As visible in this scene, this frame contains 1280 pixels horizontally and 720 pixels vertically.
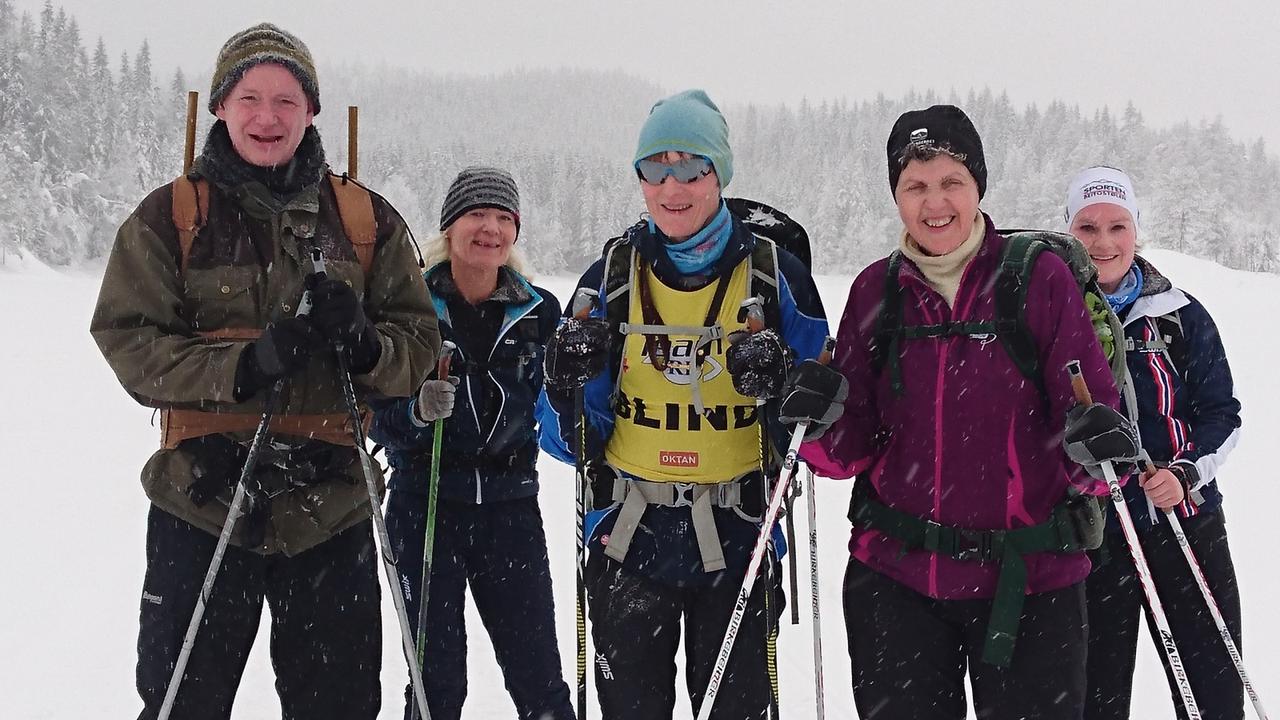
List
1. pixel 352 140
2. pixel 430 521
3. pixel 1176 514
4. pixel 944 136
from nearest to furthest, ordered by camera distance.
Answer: pixel 944 136 < pixel 352 140 < pixel 1176 514 < pixel 430 521

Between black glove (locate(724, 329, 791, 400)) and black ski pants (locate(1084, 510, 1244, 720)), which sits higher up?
black glove (locate(724, 329, 791, 400))

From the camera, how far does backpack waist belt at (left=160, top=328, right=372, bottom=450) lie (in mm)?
2701

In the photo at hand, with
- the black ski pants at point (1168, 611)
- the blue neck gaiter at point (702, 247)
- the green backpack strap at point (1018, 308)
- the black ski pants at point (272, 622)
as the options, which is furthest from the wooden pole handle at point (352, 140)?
the black ski pants at point (1168, 611)

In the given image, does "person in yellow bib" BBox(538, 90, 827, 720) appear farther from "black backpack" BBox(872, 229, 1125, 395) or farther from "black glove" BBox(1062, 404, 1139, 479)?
"black glove" BBox(1062, 404, 1139, 479)

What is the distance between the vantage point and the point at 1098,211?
359 cm

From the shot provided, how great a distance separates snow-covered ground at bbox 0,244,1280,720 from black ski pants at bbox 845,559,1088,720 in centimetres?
228

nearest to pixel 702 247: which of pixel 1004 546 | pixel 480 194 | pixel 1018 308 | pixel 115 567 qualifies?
pixel 1018 308

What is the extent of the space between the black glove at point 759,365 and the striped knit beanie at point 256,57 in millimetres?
1626

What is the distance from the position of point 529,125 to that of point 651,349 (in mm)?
160497

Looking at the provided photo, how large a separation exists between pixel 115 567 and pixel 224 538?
5.73m

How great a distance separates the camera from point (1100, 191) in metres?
3.61

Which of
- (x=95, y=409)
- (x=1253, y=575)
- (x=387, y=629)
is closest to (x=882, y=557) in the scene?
(x=387, y=629)

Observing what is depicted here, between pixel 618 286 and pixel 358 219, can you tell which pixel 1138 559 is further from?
pixel 358 219

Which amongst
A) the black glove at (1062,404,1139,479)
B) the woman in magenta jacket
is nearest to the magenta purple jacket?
the woman in magenta jacket
